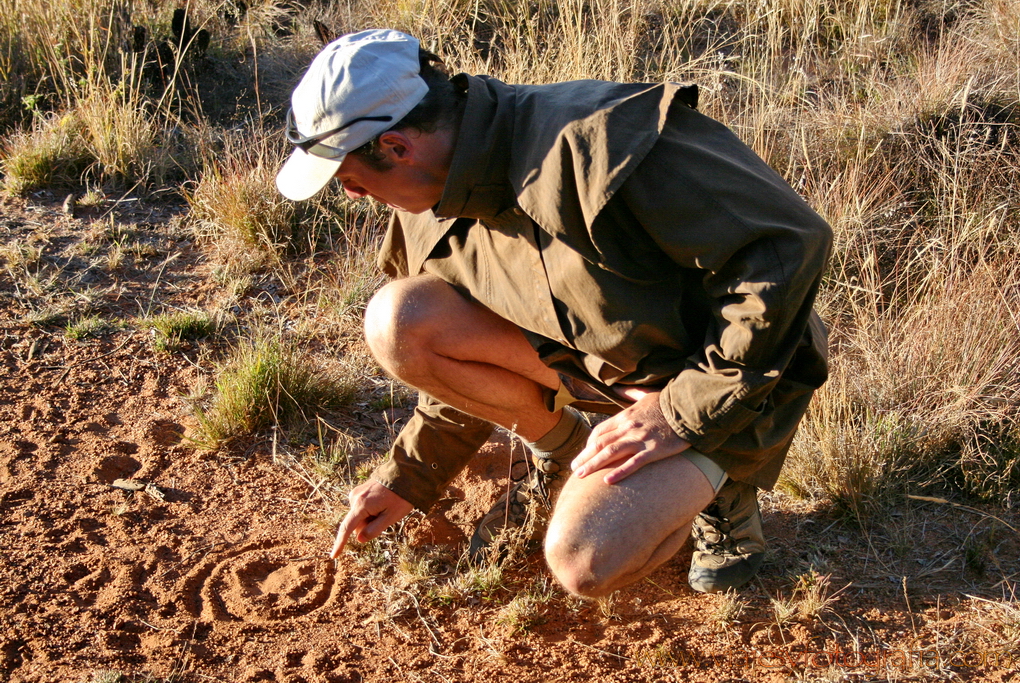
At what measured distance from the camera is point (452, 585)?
2570 millimetres

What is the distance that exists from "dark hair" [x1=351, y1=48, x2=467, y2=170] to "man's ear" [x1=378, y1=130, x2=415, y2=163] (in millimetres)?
13

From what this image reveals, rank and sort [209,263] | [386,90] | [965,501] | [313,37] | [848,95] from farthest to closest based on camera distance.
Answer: [313,37], [848,95], [209,263], [965,501], [386,90]

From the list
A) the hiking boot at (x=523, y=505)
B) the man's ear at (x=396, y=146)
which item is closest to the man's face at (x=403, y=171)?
the man's ear at (x=396, y=146)

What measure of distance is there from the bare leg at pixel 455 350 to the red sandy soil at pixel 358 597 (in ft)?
1.67

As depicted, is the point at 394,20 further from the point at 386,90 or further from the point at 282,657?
the point at 282,657

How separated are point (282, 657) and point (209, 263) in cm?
251

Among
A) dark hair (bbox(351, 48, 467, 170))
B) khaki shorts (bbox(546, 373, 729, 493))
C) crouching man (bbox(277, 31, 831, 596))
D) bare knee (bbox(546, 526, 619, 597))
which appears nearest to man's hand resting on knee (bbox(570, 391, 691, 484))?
crouching man (bbox(277, 31, 831, 596))

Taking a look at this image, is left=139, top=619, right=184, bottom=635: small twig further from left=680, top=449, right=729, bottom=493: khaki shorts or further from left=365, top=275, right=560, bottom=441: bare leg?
left=680, top=449, right=729, bottom=493: khaki shorts

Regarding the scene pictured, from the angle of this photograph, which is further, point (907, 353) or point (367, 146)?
point (907, 353)

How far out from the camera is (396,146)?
210 cm

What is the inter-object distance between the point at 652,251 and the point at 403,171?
642 millimetres

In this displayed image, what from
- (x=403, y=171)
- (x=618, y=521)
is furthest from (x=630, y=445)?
(x=403, y=171)

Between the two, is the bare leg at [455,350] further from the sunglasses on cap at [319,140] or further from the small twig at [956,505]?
the small twig at [956,505]

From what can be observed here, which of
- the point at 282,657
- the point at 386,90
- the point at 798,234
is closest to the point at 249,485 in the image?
the point at 282,657
